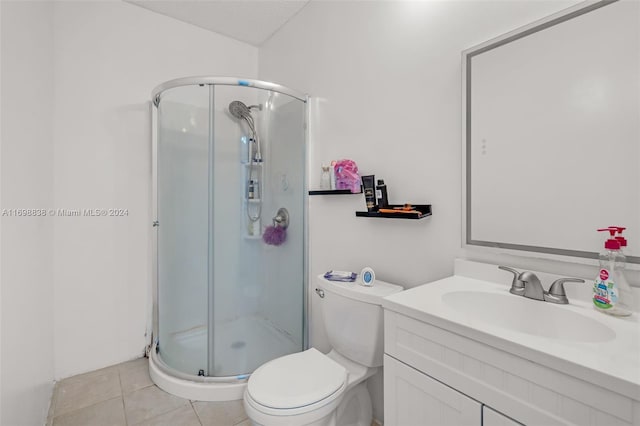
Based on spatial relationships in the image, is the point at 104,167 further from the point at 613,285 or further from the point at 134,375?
the point at 613,285

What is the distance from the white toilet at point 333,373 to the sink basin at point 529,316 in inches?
13.7

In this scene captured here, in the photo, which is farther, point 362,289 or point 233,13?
point 233,13

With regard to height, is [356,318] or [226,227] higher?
[226,227]

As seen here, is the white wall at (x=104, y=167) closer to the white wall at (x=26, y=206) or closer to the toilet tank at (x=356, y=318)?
the white wall at (x=26, y=206)

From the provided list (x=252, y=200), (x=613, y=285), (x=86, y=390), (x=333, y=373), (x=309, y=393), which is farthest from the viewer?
(x=252, y=200)

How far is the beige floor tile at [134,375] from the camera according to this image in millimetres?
1898

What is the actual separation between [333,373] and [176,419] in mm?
941

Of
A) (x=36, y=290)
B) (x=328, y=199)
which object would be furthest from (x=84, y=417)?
(x=328, y=199)

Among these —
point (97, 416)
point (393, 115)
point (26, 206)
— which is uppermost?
point (393, 115)

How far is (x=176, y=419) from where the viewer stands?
1602 mm

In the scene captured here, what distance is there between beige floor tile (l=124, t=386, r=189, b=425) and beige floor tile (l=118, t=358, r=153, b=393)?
0.07 meters

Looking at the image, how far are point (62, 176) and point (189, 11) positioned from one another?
1.46m

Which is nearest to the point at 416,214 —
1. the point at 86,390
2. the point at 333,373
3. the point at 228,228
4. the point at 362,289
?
the point at 362,289

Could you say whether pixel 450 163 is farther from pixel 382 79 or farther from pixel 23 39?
pixel 23 39
